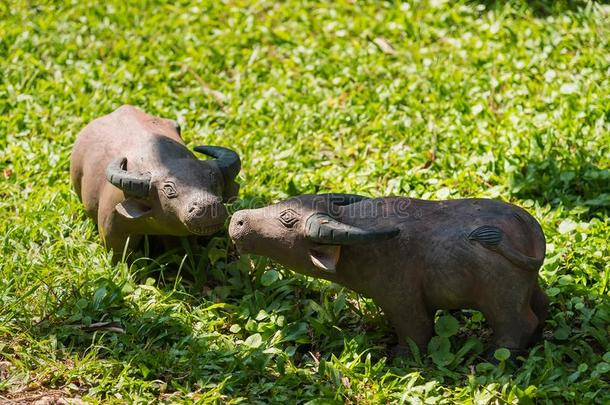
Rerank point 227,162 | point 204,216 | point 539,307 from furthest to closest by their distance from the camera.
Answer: point 227,162 → point 204,216 → point 539,307

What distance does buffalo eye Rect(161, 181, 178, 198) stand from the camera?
674cm

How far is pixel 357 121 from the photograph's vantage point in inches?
364

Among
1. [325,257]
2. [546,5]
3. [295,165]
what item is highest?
[325,257]

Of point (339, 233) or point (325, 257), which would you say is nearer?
point (339, 233)

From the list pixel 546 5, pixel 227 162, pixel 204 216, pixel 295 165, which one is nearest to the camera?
pixel 204 216

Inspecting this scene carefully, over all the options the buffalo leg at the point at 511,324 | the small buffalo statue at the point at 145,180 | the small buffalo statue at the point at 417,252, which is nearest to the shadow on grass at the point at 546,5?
the small buffalo statue at the point at 145,180

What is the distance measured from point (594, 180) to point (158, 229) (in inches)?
142

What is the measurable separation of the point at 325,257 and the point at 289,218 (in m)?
0.35

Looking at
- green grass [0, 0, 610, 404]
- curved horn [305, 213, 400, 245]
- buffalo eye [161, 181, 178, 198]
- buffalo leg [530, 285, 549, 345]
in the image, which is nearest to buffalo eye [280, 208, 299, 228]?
curved horn [305, 213, 400, 245]

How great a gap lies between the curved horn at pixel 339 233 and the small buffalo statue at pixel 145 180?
913 mm

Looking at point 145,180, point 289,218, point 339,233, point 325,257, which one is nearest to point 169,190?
point 145,180

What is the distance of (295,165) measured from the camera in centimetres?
863

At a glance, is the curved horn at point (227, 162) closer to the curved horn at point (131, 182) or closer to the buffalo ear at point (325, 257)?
the curved horn at point (131, 182)

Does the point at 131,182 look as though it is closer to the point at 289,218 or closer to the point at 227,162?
the point at 227,162
